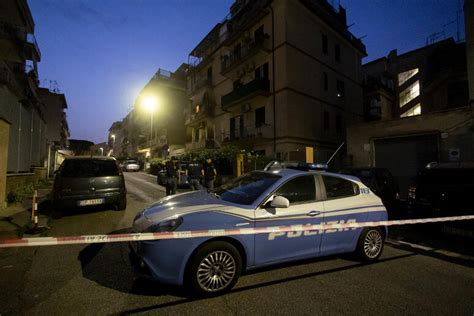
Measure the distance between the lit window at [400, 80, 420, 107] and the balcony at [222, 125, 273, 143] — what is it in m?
16.9

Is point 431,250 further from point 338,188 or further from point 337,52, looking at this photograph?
point 337,52

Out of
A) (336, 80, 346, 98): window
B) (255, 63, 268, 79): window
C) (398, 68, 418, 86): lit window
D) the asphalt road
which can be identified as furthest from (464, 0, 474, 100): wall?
(398, 68, 418, 86): lit window

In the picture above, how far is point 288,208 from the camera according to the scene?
3.50 metres

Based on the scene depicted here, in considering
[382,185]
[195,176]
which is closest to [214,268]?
[382,185]

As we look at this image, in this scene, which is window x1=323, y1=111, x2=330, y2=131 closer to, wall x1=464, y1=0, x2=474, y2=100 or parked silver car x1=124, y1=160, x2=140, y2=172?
wall x1=464, y1=0, x2=474, y2=100

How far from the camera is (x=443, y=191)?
555 centimetres

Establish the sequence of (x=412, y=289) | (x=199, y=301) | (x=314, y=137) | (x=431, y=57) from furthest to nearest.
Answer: (x=431, y=57) → (x=314, y=137) → (x=412, y=289) → (x=199, y=301)

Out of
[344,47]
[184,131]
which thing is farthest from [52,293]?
[184,131]

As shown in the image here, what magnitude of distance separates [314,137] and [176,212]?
1767 centimetres

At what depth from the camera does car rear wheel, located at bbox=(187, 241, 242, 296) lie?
2.89 meters

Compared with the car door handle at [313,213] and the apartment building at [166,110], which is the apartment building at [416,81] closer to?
the car door handle at [313,213]

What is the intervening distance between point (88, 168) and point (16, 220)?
2218 millimetres

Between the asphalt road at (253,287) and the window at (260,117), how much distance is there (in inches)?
621

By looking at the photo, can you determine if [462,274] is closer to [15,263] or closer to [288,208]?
[288,208]
